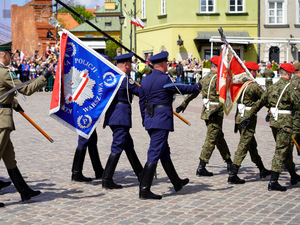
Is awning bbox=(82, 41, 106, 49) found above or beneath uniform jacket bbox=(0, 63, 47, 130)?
above

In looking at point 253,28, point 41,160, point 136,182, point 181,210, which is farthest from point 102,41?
point 181,210

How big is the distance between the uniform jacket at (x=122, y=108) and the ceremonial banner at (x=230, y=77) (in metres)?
1.34

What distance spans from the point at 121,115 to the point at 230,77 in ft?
6.10

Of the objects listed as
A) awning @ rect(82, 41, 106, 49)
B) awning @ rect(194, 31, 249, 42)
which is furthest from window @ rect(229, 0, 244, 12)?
awning @ rect(82, 41, 106, 49)

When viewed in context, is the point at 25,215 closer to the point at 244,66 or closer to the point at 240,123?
the point at 240,123

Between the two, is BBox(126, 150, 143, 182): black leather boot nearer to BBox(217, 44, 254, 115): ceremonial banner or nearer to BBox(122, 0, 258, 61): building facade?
BBox(217, 44, 254, 115): ceremonial banner

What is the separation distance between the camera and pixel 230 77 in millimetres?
7676

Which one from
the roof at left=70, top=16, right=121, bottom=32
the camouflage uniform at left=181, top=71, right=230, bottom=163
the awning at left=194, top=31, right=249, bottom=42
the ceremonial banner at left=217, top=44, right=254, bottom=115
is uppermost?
the roof at left=70, top=16, right=121, bottom=32

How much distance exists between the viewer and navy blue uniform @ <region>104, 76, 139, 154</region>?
7109 millimetres

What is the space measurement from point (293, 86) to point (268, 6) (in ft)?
101

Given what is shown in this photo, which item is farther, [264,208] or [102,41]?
[102,41]

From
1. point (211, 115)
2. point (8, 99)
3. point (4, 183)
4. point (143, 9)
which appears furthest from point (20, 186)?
point (143, 9)

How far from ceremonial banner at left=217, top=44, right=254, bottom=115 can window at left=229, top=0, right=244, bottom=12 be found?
29.5m

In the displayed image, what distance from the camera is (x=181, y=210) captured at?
5930 mm
